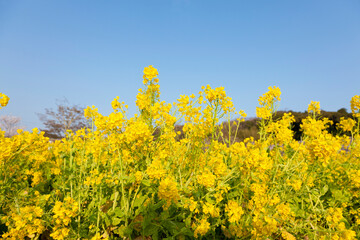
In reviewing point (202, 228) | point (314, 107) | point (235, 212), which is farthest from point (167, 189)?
point (314, 107)

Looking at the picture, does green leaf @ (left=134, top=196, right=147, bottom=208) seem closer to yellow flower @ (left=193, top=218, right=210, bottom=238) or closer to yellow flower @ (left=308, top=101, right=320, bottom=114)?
yellow flower @ (left=193, top=218, right=210, bottom=238)

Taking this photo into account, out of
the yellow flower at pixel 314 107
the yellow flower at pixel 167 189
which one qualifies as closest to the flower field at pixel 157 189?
the yellow flower at pixel 167 189

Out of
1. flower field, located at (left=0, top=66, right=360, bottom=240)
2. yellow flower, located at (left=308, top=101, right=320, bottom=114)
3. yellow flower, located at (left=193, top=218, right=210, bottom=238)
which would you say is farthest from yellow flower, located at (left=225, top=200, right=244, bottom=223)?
yellow flower, located at (left=308, top=101, right=320, bottom=114)

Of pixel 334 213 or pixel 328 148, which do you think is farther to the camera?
pixel 334 213

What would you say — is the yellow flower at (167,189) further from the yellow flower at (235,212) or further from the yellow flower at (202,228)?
the yellow flower at (235,212)

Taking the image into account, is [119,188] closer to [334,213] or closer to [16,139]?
[16,139]

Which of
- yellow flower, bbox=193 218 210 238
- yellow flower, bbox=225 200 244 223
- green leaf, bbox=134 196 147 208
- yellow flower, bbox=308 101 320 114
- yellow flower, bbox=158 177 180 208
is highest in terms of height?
yellow flower, bbox=308 101 320 114

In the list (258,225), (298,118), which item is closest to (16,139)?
(258,225)

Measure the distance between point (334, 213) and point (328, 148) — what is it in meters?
0.97

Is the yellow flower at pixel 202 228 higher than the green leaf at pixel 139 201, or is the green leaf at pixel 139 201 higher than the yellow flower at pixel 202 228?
the green leaf at pixel 139 201

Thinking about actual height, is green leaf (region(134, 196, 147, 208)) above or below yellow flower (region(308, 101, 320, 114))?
below

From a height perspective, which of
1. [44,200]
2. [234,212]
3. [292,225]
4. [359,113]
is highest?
[359,113]

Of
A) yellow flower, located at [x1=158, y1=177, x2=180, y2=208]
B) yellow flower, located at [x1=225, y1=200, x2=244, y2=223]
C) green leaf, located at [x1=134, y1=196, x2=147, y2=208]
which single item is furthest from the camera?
yellow flower, located at [x1=225, y1=200, x2=244, y2=223]

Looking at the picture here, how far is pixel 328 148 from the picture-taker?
2.54 metres
